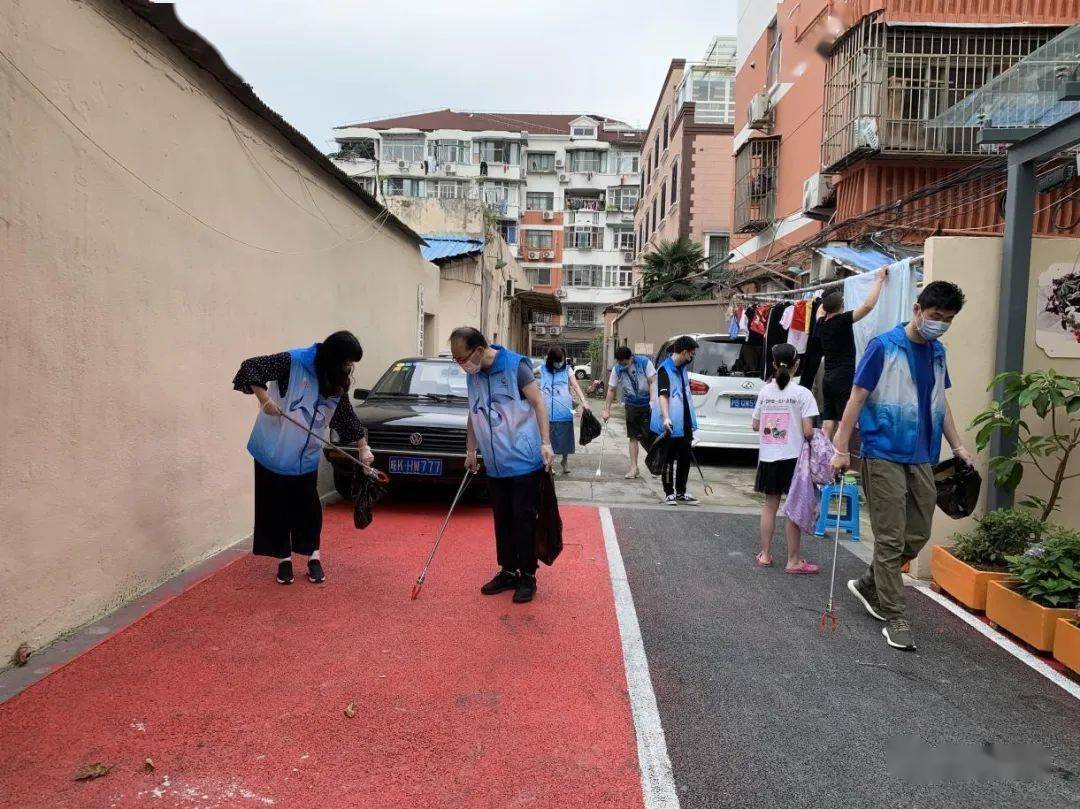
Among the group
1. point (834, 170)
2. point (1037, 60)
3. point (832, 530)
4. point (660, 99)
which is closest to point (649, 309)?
point (834, 170)

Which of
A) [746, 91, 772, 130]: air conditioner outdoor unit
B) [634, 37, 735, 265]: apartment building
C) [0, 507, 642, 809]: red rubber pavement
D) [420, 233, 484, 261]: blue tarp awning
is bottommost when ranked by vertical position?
[0, 507, 642, 809]: red rubber pavement

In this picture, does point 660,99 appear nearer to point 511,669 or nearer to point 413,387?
point 413,387

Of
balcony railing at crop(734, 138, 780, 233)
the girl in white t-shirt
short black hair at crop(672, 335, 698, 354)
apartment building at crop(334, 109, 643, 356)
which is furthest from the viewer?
apartment building at crop(334, 109, 643, 356)

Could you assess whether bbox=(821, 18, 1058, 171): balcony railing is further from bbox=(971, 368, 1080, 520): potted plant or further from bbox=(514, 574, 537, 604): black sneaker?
bbox=(514, 574, 537, 604): black sneaker

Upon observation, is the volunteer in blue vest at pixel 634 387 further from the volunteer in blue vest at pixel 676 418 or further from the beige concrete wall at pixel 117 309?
the beige concrete wall at pixel 117 309

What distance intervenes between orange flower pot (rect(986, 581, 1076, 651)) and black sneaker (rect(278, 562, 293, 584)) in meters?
4.53

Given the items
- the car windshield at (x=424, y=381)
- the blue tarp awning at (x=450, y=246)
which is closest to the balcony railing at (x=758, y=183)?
the blue tarp awning at (x=450, y=246)

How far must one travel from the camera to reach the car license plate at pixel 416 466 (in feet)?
22.5

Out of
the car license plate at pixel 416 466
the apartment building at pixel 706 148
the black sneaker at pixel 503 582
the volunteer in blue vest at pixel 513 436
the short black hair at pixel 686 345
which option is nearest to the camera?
the volunteer in blue vest at pixel 513 436

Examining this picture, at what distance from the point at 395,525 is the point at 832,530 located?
4.17 metres

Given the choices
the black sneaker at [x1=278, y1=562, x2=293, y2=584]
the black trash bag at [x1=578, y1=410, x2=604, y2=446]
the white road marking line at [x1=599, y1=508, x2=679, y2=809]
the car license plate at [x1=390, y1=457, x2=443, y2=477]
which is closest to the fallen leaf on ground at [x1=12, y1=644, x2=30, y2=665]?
the black sneaker at [x1=278, y1=562, x2=293, y2=584]

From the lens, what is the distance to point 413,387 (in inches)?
326

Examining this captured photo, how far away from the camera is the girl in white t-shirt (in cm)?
545

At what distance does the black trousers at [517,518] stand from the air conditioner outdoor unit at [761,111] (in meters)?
14.2
